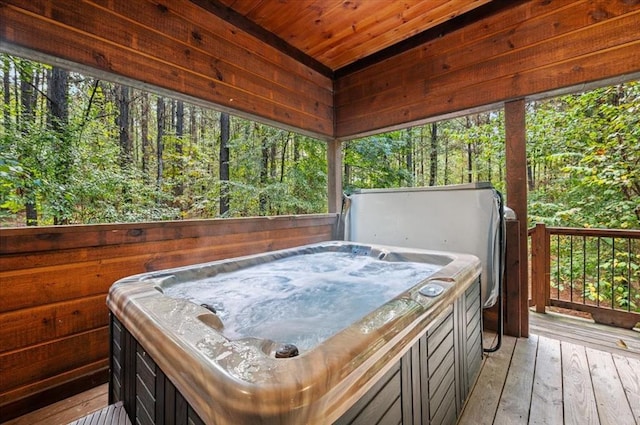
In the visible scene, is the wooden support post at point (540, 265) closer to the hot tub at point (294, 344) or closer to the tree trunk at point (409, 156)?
the hot tub at point (294, 344)

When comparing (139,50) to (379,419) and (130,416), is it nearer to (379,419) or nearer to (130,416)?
(130,416)

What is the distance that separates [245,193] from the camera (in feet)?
17.3

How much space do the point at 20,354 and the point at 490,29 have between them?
3.94 meters

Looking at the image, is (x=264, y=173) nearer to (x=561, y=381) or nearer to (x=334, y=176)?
(x=334, y=176)

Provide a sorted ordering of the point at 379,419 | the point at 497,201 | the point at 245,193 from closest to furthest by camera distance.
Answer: the point at 379,419 → the point at 497,201 → the point at 245,193

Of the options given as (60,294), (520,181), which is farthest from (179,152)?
(520,181)

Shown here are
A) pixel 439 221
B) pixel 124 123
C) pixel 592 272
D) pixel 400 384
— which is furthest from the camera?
pixel 124 123

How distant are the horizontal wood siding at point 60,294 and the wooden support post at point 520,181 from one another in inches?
106

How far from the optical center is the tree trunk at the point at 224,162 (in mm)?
5320

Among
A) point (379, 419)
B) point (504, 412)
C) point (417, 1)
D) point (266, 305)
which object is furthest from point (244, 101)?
point (504, 412)

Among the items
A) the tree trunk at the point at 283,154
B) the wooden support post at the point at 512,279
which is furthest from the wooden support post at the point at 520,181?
the tree trunk at the point at 283,154

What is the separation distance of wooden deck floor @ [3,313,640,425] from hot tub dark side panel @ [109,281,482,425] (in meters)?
0.20

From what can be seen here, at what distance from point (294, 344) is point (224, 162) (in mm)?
5121

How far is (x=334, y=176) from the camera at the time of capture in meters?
3.53
